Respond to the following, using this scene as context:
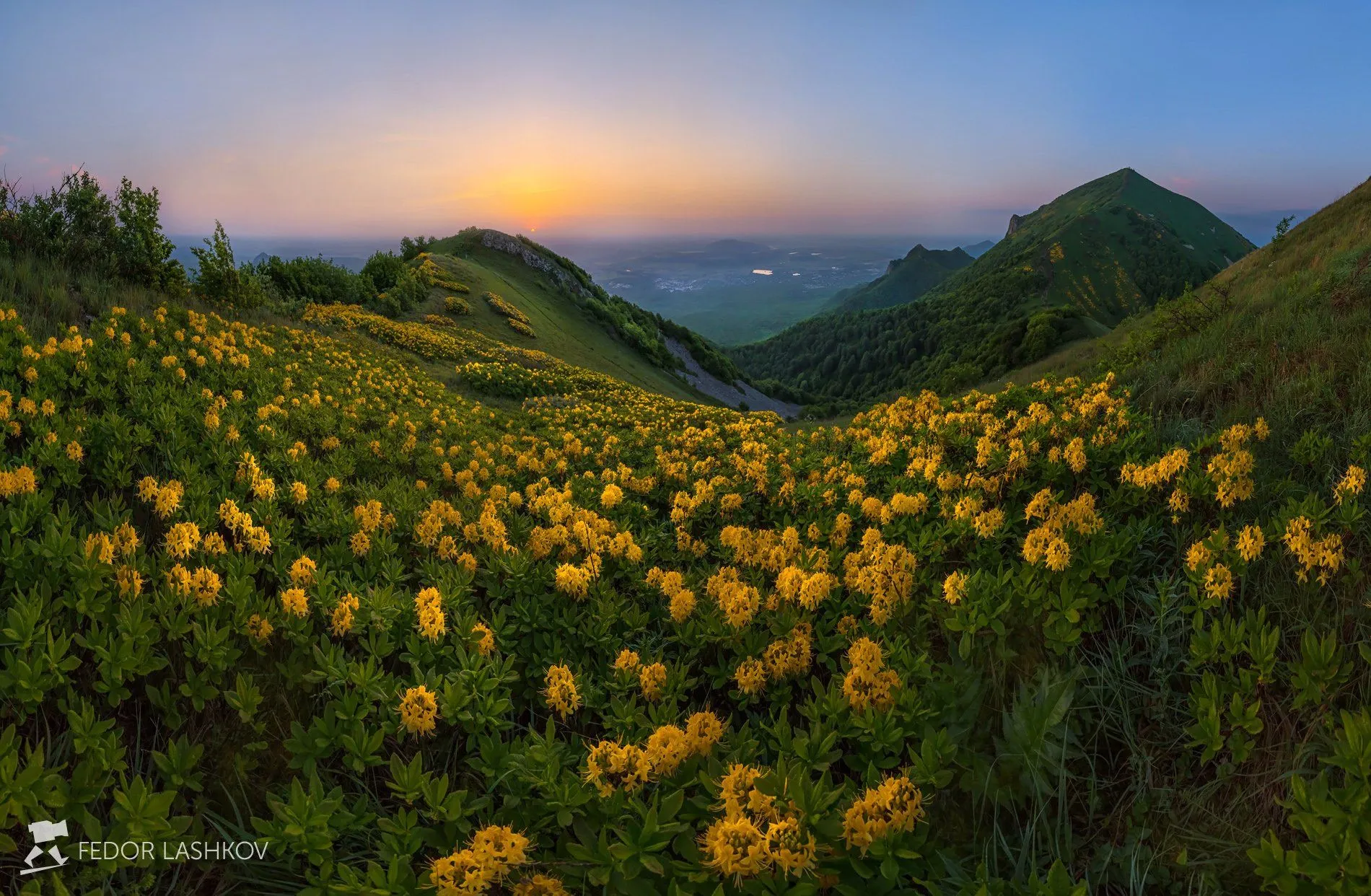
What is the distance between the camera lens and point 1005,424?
6.28 metres

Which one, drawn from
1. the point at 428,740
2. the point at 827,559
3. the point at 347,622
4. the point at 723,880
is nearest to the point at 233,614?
the point at 347,622

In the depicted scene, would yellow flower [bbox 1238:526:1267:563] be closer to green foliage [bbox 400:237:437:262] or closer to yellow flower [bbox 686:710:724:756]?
yellow flower [bbox 686:710:724:756]

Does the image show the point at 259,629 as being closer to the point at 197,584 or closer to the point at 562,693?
the point at 197,584

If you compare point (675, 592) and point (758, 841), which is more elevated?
point (675, 592)

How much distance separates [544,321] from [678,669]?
2680 inches

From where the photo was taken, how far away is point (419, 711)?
268cm

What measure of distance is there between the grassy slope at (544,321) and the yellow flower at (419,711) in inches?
1822

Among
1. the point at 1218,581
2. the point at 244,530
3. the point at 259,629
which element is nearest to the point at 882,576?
the point at 1218,581

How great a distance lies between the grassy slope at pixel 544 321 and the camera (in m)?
51.8

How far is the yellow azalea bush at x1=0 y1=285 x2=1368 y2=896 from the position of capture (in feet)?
6.81

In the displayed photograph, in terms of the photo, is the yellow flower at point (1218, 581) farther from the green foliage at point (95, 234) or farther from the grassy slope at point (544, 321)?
the grassy slope at point (544, 321)

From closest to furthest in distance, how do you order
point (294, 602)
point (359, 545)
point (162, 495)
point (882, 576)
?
point (294, 602), point (882, 576), point (162, 495), point (359, 545)

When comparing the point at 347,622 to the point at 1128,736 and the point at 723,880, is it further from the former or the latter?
the point at 1128,736

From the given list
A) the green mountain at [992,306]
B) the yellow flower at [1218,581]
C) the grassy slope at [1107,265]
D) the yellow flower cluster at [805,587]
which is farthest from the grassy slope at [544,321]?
the grassy slope at [1107,265]
